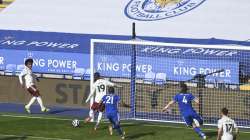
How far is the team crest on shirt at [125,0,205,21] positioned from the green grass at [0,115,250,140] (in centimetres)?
1341

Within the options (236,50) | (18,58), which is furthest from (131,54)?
(18,58)

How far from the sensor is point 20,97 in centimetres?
3291

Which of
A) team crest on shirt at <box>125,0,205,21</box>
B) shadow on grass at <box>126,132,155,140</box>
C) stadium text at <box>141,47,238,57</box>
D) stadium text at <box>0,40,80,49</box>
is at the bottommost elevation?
shadow on grass at <box>126,132,155,140</box>

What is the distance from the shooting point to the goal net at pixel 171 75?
89.5 ft

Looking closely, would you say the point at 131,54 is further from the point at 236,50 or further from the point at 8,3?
the point at 8,3

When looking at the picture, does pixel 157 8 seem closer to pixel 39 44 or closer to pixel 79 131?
pixel 39 44

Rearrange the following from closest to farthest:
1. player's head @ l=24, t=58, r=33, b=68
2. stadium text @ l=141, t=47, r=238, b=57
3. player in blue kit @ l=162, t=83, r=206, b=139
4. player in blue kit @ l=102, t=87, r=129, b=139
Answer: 1. player in blue kit @ l=102, t=87, r=129, b=139
2. player in blue kit @ l=162, t=83, r=206, b=139
3. stadium text @ l=141, t=47, r=238, b=57
4. player's head @ l=24, t=58, r=33, b=68

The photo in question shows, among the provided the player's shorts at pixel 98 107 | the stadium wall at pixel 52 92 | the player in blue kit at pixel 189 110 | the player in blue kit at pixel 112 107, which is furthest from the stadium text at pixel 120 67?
the player in blue kit at pixel 112 107

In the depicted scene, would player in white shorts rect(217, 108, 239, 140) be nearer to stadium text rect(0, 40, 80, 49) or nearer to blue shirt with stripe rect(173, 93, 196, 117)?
blue shirt with stripe rect(173, 93, 196, 117)

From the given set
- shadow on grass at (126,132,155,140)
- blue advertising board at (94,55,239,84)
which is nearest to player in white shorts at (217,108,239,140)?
shadow on grass at (126,132,155,140)

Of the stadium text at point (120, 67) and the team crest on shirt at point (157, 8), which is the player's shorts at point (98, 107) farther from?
the team crest on shirt at point (157, 8)

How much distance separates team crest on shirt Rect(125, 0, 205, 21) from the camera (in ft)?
131

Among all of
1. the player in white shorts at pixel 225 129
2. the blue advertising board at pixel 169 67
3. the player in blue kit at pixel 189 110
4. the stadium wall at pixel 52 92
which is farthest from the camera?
the stadium wall at pixel 52 92

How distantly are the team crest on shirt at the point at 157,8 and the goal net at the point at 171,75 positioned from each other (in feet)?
34.5
